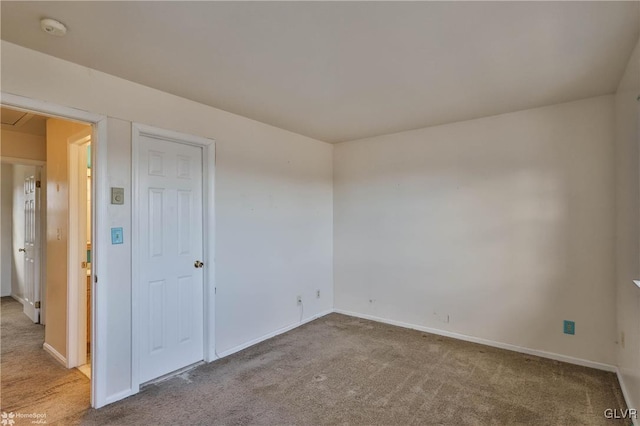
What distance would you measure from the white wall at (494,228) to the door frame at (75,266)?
304 centimetres

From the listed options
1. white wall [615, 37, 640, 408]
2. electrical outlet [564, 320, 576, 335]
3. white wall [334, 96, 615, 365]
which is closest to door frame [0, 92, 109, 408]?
white wall [334, 96, 615, 365]

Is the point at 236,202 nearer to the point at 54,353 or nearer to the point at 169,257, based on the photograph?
the point at 169,257

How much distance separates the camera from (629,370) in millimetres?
2322

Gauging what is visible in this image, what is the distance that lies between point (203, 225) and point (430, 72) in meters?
2.37

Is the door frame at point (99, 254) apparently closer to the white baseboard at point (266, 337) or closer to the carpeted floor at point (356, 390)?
the carpeted floor at point (356, 390)

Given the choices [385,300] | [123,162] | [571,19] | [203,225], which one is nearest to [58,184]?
[123,162]

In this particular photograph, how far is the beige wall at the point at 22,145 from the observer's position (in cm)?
367

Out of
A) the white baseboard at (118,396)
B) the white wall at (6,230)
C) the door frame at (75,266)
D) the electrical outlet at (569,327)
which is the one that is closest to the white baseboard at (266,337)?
the white baseboard at (118,396)

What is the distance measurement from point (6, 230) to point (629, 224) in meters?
8.50

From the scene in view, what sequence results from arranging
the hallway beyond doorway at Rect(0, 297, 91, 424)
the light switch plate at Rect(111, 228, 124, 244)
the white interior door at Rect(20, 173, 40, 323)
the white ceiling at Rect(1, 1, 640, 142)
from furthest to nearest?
1. the white interior door at Rect(20, 173, 40, 323)
2. the light switch plate at Rect(111, 228, 124, 244)
3. the hallway beyond doorway at Rect(0, 297, 91, 424)
4. the white ceiling at Rect(1, 1, 640, 142)

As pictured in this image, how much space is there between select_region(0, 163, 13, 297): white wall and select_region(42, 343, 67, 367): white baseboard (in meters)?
3.46

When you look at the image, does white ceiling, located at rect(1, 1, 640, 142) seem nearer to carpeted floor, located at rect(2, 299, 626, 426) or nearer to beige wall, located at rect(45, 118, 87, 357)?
beige wall, located at rect(45, 118, 87, 357)

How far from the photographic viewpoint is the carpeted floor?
2.25 m

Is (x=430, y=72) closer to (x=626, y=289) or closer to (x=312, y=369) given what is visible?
(x=626, y=289)
